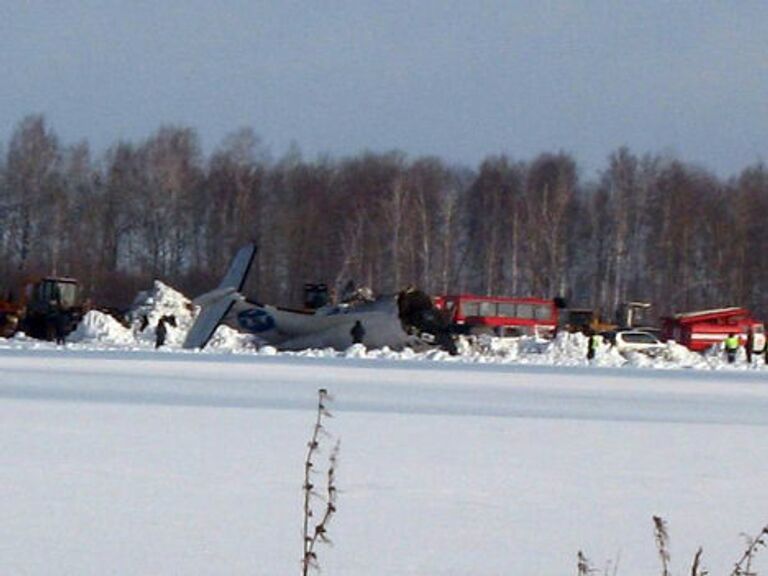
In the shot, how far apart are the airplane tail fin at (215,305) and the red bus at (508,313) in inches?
425

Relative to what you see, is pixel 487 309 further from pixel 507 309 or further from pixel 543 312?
pixel 543 312

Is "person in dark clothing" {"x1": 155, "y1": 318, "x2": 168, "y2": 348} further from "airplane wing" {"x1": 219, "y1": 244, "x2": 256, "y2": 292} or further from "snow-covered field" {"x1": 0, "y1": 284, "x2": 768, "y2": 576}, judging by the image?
"snow-covered field" {"x1": 0, "y1": 284, "x2": 768, "y2": 576}

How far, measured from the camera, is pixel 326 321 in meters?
34.1

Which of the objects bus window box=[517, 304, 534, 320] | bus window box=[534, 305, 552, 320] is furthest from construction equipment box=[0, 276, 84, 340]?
bus window box=[534, 305, 552, 320]

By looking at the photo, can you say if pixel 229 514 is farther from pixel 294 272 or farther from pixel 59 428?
pixel 294 272

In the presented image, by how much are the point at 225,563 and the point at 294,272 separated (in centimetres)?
5624

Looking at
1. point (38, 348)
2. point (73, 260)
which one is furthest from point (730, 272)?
point (38, 348)

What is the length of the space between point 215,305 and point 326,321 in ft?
8.83

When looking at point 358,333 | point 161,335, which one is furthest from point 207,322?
point 358,333

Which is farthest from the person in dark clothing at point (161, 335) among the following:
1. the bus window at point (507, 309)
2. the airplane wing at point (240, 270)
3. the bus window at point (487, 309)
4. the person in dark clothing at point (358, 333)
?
the bus window at point (507, 309)

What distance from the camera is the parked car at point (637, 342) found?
3806cm

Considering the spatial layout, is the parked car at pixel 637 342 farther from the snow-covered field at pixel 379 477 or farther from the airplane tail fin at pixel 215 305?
the snow-covered field at pixel 379 477

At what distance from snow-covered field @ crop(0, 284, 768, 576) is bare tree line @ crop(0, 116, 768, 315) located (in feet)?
139

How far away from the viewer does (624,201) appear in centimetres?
6191
